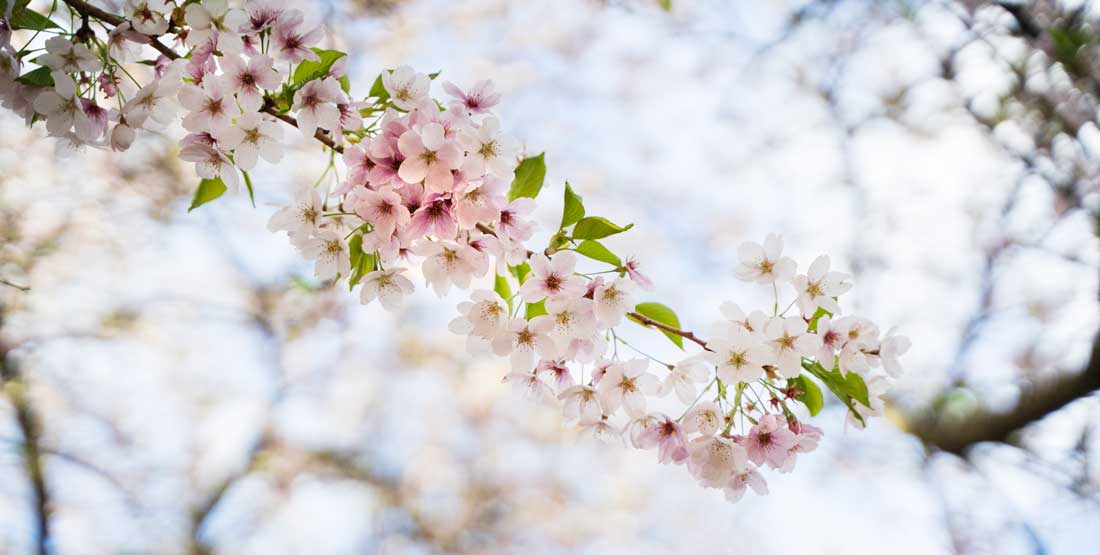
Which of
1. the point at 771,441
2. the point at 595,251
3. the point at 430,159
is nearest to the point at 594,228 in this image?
the point at 595,251

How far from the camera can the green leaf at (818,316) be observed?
0.52m

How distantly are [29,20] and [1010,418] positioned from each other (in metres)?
2.09

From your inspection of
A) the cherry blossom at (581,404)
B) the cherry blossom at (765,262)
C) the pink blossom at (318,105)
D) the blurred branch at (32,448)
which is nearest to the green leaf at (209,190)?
the pink blossom at (318,105)

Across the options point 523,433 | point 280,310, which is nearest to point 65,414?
point 280,310

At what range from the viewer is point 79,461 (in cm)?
313

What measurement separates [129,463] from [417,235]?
3452mm

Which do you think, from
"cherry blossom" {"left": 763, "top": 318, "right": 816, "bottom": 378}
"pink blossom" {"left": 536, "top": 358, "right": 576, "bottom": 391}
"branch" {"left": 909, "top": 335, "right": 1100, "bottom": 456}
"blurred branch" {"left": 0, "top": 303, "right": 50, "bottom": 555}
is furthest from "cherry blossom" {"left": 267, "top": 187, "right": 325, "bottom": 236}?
"blurred branch" {"left": 0, "top": 303, "right": 50, "bottom": 555}

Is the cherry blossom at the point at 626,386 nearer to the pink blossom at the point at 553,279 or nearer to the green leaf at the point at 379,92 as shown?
the pink blossom at the point at 553,279

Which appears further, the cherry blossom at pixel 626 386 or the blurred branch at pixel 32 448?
the blurred branch at pixel 32 448

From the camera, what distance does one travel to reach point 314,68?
1.60ft

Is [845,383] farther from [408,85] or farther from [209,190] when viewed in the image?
[209,190]

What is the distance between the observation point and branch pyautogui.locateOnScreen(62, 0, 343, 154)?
0.44 meters

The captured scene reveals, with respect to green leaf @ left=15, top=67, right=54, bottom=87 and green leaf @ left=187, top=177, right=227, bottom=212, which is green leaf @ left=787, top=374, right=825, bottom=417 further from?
green leaf @ left=15, top=67, right=54, bottom=87

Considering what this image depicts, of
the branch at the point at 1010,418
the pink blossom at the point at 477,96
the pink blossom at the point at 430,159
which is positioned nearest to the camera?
the pink blossom at the point at 430,159
